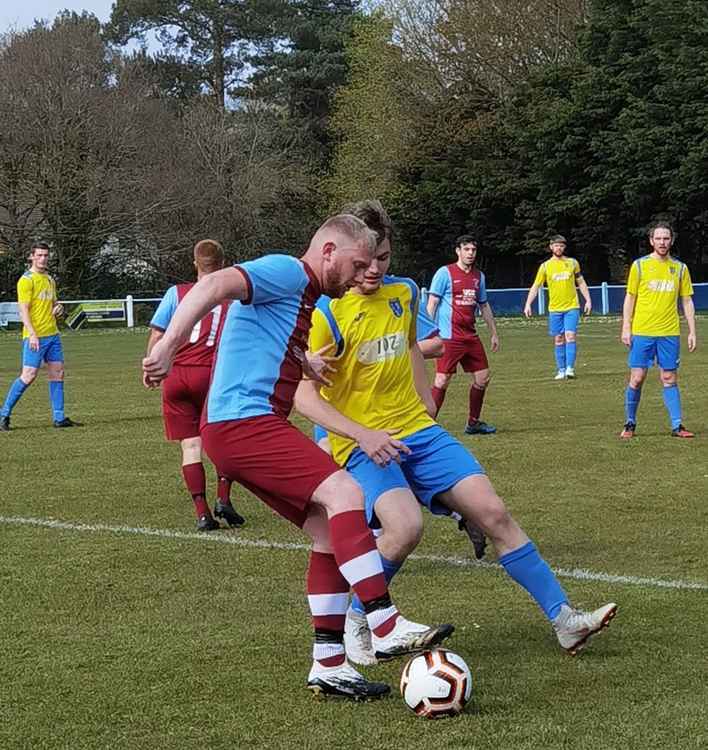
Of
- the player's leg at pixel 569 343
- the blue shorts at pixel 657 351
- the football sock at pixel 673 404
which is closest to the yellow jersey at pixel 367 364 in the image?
the blue shorts at pixel 657 351

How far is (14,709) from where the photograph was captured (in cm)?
499

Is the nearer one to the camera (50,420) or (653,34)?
(50,420)

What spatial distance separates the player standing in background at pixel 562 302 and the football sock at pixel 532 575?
14837 mm

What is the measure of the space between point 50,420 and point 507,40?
43822mm

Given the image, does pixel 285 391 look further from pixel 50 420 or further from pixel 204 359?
pixel 50 420

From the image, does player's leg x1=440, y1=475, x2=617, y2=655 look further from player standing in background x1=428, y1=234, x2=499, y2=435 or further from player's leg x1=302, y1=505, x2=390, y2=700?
player standing in background x1=428, y1=234, x2=499, y2=435

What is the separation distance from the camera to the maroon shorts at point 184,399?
900 cm

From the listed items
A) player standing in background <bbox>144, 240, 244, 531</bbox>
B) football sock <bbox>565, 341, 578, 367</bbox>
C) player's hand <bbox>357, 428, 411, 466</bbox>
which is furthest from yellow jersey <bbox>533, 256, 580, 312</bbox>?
player's hand <bbox>357, 428, 411, 466</bbox>

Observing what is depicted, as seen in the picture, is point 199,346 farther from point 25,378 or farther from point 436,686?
point 25,378

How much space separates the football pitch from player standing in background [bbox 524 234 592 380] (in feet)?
25.3

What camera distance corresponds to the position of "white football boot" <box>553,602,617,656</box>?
5477 millimetres

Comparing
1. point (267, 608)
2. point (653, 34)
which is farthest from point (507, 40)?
point (267, 608)

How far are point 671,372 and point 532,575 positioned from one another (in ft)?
→ 25.4

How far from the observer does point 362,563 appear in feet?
16.2
